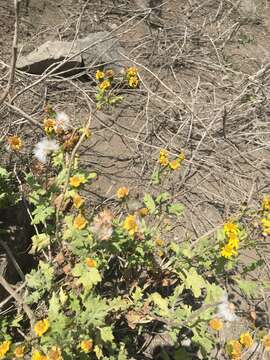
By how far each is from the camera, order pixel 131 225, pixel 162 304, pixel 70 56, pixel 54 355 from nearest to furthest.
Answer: pixel 54 355
pixel 131 225
pixel 162 304
pixel 70 56

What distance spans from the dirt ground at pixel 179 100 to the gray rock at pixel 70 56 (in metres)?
0.17

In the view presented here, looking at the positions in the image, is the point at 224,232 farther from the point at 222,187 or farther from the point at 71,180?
the point at 222,187

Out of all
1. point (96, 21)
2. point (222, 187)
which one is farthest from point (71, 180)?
point (96, 21)

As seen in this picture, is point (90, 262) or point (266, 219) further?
point (266, 219)

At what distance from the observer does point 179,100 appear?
3.64 m

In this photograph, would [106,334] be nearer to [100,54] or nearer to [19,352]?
[19,352]

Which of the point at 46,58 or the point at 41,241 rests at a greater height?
the point at 46,58

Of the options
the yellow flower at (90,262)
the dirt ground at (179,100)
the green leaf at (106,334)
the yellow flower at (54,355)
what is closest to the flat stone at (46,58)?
the dirt ground at (179,100)

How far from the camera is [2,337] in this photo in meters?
1.97

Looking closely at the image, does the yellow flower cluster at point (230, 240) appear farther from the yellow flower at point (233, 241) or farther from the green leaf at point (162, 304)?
the green leaf at point (162, 304)

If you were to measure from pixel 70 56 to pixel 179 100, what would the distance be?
96 cm

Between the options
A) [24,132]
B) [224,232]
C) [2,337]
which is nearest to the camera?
[224,232]

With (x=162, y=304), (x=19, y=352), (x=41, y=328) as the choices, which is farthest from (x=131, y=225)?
(x=19, y=352)

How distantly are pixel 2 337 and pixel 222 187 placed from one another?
1843 millimetres
